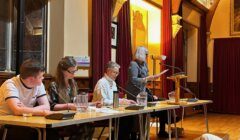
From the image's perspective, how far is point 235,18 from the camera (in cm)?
981

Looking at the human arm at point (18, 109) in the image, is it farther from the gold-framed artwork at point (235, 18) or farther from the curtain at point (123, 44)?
the gold-framed artwork at point (235, 18)

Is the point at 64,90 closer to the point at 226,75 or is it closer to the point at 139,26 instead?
the point at 139,26

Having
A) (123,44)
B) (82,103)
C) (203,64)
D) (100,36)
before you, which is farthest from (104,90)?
(203,64)

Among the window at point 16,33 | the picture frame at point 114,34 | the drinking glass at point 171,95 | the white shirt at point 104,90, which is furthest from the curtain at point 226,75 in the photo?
the white shirt at point 104,90

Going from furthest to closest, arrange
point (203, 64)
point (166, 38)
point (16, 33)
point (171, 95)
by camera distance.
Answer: point (203, 64), point (166, 38), point (171, 95), point (16, 33)

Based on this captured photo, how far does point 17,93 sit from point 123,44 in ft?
11.1

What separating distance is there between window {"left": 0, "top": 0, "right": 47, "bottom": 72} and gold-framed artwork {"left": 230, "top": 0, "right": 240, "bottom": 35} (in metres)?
6.98

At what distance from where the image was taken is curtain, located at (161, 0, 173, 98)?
7.47 meters

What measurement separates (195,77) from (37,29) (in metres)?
6.36

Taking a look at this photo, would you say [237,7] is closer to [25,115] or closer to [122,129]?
[122,129]

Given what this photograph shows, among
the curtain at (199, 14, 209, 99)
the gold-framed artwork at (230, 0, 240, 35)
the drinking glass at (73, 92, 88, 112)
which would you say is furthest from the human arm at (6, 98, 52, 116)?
the gold-framed artwork at (230, 0, 240, 35)

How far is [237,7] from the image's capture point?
9812 mm

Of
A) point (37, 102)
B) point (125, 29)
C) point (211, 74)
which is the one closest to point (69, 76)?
point (37, 102)

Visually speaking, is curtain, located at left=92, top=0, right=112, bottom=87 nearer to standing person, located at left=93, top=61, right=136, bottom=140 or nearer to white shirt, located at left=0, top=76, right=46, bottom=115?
standing person, located at left=93, top=61, right=136, bottom=140
